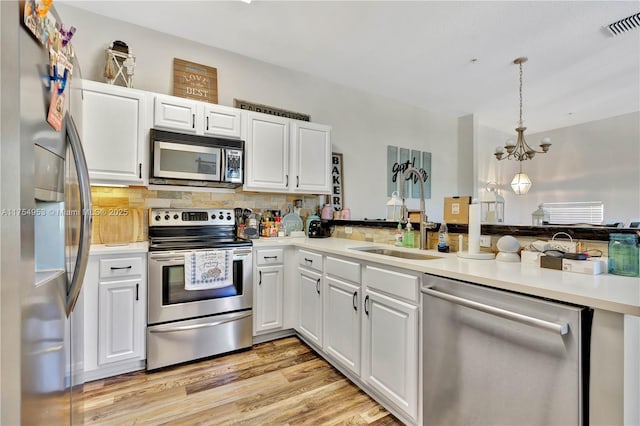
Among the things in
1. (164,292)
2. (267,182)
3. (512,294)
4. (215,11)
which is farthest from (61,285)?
(215,11)

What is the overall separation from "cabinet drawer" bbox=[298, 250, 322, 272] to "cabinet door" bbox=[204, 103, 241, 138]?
1259 mm

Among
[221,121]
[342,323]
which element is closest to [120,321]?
[342,323]

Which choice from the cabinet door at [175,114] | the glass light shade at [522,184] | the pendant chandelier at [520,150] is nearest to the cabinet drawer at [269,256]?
the cabinet door at [175,114]

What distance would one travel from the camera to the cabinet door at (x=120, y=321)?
1957 mm

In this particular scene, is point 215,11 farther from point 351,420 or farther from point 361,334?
point 351,420

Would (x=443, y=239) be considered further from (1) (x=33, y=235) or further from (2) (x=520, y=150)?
(2) (x=520, y=150)

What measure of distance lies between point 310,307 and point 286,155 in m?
1.51

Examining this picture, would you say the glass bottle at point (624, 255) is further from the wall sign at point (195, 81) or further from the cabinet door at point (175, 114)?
the wall sign at point (195, 81)

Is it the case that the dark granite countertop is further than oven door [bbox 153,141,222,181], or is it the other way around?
oven door [bbox 153,141,222,181]

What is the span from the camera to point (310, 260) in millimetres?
2422

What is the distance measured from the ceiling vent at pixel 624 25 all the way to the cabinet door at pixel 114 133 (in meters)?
4.17

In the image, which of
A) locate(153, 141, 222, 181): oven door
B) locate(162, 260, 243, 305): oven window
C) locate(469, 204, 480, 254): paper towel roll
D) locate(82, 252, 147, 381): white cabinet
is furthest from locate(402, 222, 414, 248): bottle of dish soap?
locate(82, 252, 147, 381): white cabinet

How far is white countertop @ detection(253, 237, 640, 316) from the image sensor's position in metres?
0.91

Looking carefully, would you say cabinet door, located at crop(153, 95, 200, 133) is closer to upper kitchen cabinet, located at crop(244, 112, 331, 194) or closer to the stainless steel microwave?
the stainless steel microwave
